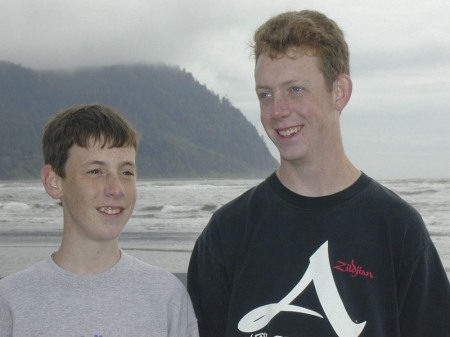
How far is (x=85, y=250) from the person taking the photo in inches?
95.7

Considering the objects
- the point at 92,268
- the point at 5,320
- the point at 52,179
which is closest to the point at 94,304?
the point at 92,268

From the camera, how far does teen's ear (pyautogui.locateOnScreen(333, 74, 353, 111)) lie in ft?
7.86

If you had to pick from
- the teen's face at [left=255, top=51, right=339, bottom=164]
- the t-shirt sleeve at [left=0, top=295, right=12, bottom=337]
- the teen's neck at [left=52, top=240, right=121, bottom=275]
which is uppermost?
the teen's face at [left=255, top=51, right=339, bottom=164]

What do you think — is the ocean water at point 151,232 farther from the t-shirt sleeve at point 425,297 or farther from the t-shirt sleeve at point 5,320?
the t-shirt sleeve at point 425,297

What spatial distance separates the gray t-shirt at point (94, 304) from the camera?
2.27 m

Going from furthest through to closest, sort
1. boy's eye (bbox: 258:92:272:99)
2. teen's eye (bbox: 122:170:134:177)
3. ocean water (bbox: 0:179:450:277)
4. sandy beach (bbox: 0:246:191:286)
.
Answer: ocean water (bbox: 0:179:450:277) < sandy beach (bbox: 0:246:191:286) < teen's eye (bbox: 122:170:134:177) < boy's eye (bbox: 258:92:272:99)

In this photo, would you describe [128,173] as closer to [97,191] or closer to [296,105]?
[97,191]

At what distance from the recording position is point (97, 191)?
2.41 m

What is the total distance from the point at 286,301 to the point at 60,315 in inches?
30.6

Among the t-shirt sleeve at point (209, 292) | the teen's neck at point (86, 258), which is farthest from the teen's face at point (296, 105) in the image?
the teen's neck at point (86, 258)

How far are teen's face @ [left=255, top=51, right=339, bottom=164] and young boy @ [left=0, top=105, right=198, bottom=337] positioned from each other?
1.83 ft

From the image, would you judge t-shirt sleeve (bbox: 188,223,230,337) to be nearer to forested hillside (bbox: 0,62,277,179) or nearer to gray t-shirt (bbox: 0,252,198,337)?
gray t-shirt (bbox: 0,252,198,337)

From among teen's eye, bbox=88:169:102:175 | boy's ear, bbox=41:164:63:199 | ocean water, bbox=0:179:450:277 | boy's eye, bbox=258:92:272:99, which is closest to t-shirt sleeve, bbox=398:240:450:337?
boy's eye, bbox=258:92:272:99

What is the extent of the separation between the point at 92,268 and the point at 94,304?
0.14m
